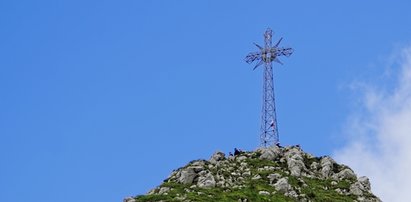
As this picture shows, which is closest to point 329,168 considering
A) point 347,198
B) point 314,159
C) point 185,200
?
point 314,159

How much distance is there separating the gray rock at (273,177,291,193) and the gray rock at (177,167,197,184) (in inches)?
341

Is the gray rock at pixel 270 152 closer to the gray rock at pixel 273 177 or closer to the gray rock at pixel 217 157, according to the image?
the gray rock at pixel 217 157

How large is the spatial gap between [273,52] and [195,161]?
21977 millimetres

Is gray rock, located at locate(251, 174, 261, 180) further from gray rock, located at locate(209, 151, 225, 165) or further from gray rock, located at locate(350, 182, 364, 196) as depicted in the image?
gray rock, located at locate(350, 182, 364, 196)

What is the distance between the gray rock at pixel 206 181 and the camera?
87.3 m

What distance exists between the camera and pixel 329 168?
97.7m

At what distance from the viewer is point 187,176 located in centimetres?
9038

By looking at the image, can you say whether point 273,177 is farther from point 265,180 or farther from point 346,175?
point 346,175

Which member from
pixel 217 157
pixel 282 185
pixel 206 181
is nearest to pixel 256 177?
pixel 282 185

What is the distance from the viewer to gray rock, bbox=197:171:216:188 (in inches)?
3438

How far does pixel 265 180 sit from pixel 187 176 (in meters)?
7.90

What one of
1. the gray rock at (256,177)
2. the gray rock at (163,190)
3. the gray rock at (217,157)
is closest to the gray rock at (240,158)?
the gray rock at (217,157)

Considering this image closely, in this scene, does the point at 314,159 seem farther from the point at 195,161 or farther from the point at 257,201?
the point at 257,201

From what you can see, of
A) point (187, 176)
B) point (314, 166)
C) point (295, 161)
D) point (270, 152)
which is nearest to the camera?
point (187, 176)
